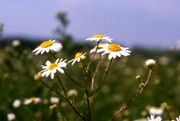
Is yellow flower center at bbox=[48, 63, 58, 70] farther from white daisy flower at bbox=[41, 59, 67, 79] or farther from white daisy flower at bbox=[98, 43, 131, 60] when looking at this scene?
white daisy flower at bbox=[98, 43, 131, 60]

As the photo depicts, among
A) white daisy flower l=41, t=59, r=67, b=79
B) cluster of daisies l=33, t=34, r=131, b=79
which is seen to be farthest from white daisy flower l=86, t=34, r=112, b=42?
white daisy flower l=41, t=59, r=67, b=79

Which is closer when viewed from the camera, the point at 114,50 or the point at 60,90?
the point at 114,50

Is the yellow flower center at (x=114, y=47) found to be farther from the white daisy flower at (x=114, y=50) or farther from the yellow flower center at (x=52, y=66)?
the yellow flower center at (x=52, y=66)

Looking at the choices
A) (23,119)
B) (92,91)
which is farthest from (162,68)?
(92,91)

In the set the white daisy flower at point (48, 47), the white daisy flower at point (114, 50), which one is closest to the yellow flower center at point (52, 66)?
the white daisy flower at point (48, 47)

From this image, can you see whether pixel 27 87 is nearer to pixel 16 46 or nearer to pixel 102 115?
pixel 102 115

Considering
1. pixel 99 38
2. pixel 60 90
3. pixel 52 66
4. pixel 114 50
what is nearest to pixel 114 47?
pixel 114 50

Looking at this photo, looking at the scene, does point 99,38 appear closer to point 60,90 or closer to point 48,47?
point 48,47
